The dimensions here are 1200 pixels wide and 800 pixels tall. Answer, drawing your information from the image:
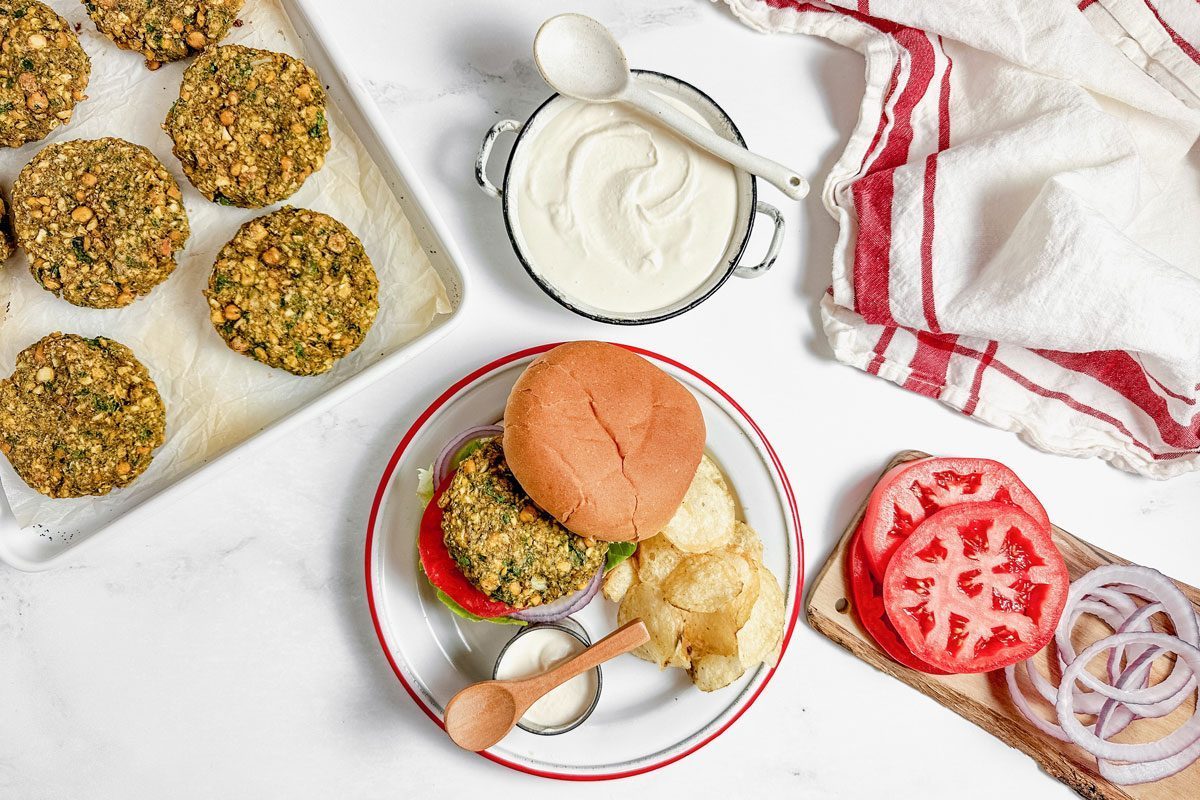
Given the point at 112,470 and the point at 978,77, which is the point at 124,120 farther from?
the point at 978,77

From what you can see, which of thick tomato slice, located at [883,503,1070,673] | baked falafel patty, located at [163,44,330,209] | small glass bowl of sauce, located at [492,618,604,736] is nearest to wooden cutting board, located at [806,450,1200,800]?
thick tomato slice, located at [883,503,1070,673]

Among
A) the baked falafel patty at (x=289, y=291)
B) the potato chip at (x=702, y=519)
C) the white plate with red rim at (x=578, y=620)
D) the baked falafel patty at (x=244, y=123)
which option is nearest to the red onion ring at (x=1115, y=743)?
the white plate with red rim at (x=578, y=620)

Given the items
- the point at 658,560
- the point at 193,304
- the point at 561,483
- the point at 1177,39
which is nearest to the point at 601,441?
the point at 561,483

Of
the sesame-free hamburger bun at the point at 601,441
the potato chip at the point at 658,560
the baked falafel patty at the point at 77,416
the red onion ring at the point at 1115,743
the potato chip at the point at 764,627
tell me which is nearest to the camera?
the sesame-free hamburger bun at the point at 601,441

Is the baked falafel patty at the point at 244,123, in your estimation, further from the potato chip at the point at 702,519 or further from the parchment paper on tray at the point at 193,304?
the potato chip at the point at 702,519

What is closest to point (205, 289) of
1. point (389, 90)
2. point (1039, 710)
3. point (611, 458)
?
point (389, 90)
